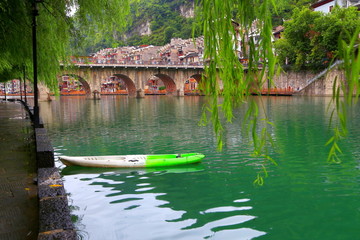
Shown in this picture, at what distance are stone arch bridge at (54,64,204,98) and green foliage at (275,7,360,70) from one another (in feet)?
50.9

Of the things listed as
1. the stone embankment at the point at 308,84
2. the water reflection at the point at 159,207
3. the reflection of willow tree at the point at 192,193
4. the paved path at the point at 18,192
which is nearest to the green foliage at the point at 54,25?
the paved path at the point at 18,192

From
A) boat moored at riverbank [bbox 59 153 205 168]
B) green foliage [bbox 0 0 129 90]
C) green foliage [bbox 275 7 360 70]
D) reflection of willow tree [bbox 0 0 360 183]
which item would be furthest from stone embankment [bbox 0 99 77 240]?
green foliage [bbox 275 7 360 70]

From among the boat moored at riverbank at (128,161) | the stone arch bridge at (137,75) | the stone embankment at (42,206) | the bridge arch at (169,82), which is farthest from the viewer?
the bridge arch at (169,82)

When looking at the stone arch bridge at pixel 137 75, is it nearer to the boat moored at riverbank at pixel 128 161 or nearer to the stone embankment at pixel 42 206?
the boat moored at riverbank at pixel 128 161

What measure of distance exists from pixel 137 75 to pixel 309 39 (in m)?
27.6

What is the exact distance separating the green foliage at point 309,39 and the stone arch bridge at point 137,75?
15514 millimetres

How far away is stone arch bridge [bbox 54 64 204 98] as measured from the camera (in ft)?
188

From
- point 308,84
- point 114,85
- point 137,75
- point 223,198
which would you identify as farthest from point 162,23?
point 223,198

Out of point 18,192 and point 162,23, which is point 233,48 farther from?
point 162,23

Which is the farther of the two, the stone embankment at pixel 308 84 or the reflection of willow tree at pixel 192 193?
the stone embankment at pixel 308 84

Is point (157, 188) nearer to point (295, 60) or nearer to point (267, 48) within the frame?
point (267, 48)

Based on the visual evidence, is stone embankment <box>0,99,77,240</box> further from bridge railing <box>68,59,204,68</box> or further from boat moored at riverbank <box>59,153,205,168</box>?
bridge railing <box>68,59,204,68</box>

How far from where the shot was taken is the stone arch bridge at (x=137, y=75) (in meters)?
57.2

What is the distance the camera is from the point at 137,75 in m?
60.3
